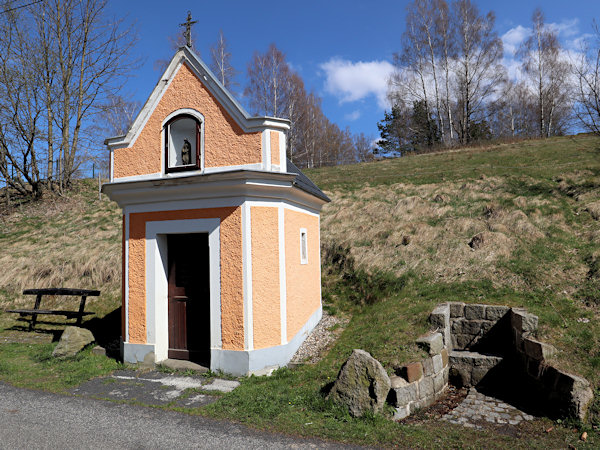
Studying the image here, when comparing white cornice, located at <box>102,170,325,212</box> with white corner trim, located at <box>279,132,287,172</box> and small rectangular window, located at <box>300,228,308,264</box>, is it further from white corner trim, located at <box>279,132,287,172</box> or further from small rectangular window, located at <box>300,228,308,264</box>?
small rectangular window, located at <box>300,228,308,264</box>

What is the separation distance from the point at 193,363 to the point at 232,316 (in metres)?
1.48

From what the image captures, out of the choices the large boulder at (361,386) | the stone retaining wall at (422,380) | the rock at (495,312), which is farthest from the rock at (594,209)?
the large boulder at (361,386)

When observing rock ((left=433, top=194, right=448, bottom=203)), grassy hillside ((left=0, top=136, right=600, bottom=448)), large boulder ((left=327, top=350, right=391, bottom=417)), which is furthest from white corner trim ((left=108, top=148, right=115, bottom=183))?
rock ((left=433, top=194, right=448, bottom=203))

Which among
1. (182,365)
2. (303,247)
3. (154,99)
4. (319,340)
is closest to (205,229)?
(182,365)

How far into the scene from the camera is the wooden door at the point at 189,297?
7.49m

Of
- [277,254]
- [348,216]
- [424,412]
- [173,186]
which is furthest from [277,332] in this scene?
[348,216]

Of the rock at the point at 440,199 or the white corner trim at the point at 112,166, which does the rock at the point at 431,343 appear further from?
the rock at the point at 440,199

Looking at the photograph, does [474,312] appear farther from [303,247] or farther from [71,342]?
[71,342]

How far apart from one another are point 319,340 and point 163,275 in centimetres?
396

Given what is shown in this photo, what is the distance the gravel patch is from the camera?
749 cm

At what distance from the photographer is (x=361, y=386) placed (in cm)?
507

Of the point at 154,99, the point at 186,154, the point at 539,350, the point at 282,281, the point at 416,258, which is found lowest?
the point at 539,350

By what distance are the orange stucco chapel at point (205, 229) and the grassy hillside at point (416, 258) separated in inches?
49.6

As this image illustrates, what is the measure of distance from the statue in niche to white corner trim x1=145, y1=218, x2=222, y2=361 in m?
1.36
